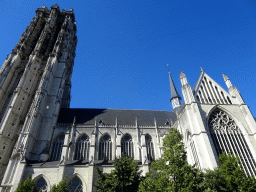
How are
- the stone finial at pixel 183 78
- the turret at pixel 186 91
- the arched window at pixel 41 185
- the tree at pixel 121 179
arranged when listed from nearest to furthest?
the tree at pixel 121 179, the arched window at pixel 41 185, the turret at pixel 186 91, the stone finial at pixel 183 78

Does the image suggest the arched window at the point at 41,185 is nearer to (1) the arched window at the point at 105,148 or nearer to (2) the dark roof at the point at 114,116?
(1) the arched window at the point at 105,148

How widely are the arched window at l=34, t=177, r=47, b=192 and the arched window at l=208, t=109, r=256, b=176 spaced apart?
19531mm

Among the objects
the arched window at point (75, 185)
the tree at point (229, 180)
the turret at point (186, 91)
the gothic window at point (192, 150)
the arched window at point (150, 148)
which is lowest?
the tree at point (229, 180)

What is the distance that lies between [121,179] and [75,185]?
733cm

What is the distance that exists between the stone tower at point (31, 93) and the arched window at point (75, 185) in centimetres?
541

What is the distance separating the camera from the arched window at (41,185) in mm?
18781

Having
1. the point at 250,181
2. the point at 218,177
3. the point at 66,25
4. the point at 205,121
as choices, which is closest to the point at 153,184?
the point at 218,177

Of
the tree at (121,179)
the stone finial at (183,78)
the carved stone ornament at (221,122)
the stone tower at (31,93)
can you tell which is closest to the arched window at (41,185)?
the stone tower at (31,93)

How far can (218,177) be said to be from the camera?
13258 mm

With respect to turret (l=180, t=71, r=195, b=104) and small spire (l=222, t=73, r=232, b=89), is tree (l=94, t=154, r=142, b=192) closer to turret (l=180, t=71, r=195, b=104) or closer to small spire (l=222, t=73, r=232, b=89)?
turret (l=180, t=71, r=195, b=104)

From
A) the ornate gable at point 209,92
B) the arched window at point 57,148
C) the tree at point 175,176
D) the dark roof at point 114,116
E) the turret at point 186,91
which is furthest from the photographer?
the dark roof at point 114,116

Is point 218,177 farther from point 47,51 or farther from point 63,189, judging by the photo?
point 47,51

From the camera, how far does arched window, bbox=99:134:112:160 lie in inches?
983

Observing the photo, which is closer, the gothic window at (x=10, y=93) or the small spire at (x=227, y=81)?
the small spire at (x=227, y=81)
